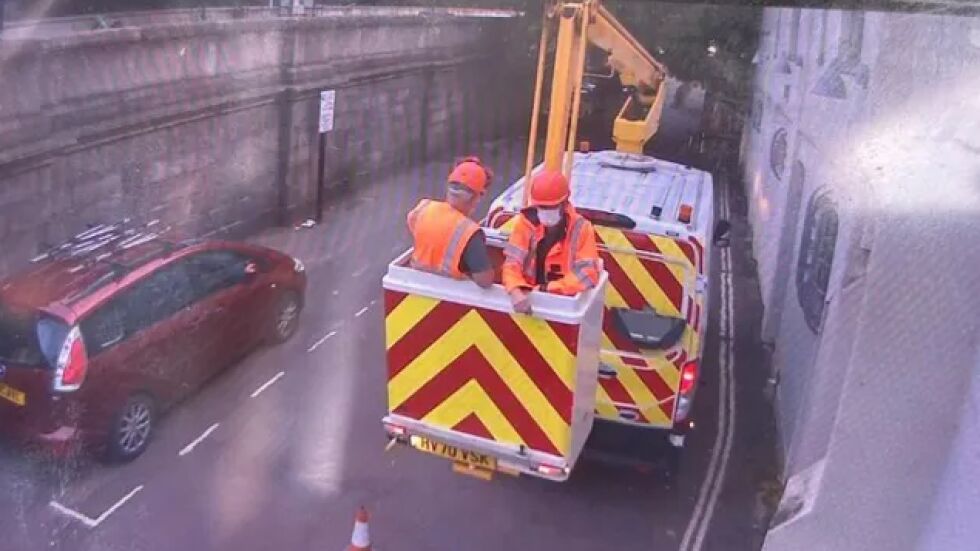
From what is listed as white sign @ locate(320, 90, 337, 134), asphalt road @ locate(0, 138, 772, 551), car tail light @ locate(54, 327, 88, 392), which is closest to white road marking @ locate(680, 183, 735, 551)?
asphalt road @ locate(0, 138, 772, 551)

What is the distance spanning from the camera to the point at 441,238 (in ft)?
6.16

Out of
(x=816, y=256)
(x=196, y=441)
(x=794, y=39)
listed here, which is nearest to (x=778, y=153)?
(x=794, y=39)

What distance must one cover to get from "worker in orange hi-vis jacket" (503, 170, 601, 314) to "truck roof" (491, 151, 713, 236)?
45.2 inches

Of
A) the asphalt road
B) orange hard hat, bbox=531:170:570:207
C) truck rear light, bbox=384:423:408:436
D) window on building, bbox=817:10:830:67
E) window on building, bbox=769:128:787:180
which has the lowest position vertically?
the asphalt road

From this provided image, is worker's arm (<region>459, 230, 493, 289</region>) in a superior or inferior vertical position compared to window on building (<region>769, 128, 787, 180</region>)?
superior

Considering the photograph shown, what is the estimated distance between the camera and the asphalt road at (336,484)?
10.2ft

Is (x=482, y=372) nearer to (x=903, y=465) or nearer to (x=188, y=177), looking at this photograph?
(x=903, y=465)

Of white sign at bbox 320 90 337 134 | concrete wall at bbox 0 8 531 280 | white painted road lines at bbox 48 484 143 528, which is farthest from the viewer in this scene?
white sign at bbox 320 90 337 134

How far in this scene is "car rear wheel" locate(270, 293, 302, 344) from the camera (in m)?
4.10

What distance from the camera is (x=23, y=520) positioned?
3000 mm

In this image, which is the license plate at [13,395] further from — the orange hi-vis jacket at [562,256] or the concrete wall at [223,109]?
the orange hi-vis jacket at [562,256]

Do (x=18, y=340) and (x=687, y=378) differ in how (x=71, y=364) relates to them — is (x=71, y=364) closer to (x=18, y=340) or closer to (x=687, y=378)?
(x=18, y=340)

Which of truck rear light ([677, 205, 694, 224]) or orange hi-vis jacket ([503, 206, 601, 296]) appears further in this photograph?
truck rear light ([677, 205, 694, 224])

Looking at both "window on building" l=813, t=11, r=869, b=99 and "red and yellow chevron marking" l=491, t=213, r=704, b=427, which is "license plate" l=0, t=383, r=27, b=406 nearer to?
"red and yellow chevron marking" l=491, t=213, r=704, b=427
